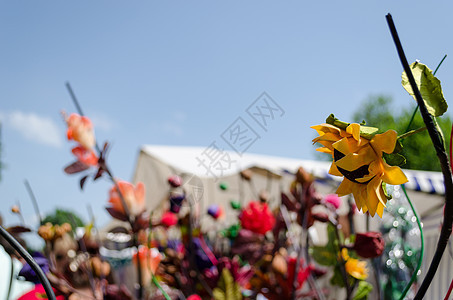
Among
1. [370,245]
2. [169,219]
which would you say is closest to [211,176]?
[169,219]

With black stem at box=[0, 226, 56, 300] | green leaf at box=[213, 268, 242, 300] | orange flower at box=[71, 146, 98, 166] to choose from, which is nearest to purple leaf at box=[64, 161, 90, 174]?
orange flower at box=[71, 146, 98, 166]

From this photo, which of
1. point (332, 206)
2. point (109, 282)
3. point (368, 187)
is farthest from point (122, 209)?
point (368, 187)

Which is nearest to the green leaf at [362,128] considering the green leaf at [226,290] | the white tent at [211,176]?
the green leaf at [226,290]

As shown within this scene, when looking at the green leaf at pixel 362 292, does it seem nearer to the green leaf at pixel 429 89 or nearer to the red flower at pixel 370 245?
the red flower at pixel 370 245

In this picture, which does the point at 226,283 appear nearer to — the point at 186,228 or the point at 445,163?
the point at 186,228

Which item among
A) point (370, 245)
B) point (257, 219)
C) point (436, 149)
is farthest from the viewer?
point (257, 219)

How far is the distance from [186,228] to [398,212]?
0.92 ft

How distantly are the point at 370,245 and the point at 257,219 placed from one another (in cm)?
36

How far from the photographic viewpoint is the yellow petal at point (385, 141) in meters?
0.15

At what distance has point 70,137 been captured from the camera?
0.49m

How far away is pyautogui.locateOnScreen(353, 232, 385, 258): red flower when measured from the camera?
0.94 feet

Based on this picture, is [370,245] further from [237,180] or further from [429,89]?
[237,180]

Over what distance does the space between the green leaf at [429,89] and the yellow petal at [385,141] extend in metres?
0.02

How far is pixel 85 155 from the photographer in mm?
471
